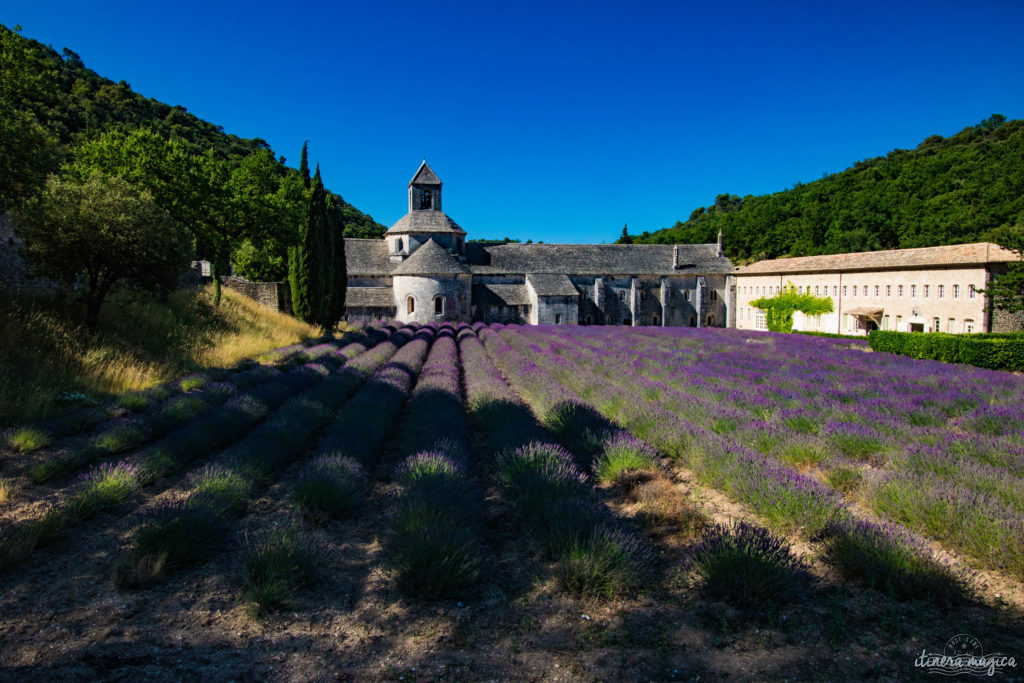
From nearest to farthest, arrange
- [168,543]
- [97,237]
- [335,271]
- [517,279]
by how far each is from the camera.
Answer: [168,543]
[97,237]
[335,271]
[517,279]

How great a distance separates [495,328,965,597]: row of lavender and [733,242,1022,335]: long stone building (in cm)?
2407

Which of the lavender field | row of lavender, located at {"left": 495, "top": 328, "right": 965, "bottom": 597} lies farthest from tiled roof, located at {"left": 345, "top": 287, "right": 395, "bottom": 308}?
the lavender field

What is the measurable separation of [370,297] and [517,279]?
1128 cm

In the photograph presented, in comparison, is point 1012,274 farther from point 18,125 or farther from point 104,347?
point 18,125

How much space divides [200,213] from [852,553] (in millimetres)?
25240

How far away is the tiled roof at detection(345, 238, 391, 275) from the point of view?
37.1 metres

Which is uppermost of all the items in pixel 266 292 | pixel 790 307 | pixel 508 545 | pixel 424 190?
pixel 424 190

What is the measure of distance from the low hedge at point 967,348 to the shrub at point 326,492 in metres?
19.9

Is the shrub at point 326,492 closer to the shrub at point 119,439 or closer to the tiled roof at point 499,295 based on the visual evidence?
the shrub at point 119,439

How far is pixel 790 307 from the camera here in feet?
120

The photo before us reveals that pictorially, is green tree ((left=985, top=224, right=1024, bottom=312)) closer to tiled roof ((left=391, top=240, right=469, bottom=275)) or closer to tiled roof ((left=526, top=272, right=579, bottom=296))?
tiled roof ((left=526, top=272, right=579, bottom=296))

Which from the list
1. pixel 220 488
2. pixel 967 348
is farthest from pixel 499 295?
pixel 220 488

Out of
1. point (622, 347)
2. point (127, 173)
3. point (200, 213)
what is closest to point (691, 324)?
point (622, 347)

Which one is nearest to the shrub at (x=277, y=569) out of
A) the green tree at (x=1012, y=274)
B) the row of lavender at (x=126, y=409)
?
the row of lavender at (x=126, y=409)
